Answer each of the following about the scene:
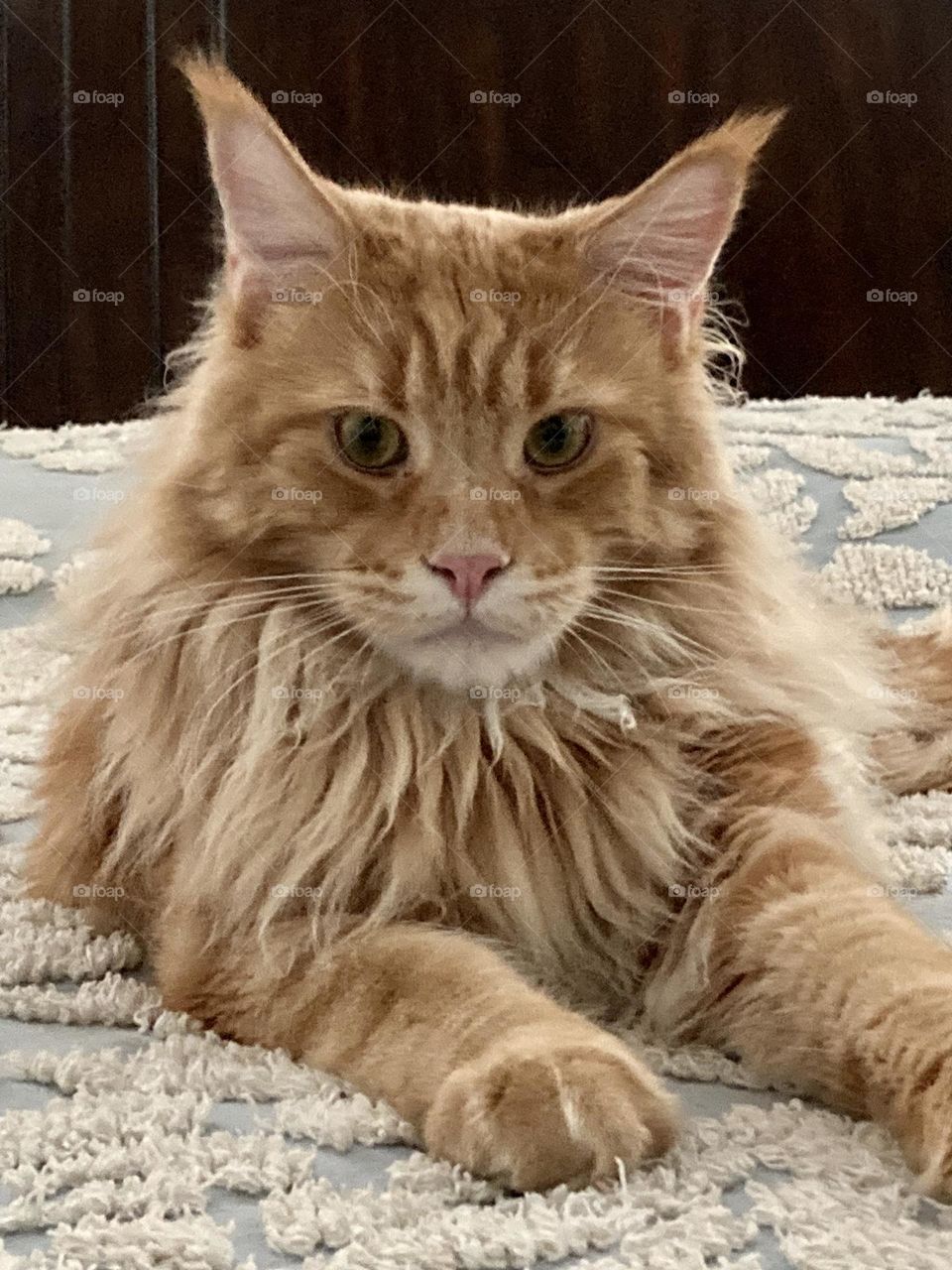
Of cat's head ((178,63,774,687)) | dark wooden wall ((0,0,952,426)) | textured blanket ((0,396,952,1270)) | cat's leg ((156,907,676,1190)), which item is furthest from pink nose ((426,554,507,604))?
dark wooden wall ((0,0,952,426))

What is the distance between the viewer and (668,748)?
1349mm

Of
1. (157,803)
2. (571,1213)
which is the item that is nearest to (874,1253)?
(571,1213)

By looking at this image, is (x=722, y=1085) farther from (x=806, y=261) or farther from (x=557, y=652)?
(x=806, y=261)

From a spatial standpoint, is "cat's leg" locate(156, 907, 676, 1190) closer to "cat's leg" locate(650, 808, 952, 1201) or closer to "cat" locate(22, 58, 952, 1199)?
"cat" locate(22, 58, 952, 1199)

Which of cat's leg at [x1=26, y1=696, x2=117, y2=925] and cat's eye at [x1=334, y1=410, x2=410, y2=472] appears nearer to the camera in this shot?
cat's eye at [x1=334, y1=410, x2=410, y2=472]

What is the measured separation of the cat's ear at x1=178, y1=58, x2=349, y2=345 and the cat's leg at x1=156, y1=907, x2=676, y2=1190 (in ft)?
1.94

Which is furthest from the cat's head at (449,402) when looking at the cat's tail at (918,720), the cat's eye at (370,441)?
the cat's tail at (918,720)

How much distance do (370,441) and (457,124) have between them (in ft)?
6.45

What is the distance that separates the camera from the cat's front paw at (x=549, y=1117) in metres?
Result: 0.90

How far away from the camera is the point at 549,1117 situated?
0.90 meters

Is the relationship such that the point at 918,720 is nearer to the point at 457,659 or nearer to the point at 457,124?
the point at 457,659

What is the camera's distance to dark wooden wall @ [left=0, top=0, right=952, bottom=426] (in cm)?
296

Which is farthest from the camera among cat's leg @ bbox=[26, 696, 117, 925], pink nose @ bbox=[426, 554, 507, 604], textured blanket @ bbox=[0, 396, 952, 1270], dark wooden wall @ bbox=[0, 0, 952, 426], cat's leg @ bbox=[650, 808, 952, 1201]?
dark wooden wall @ bbox=[0, 0, 952, 426]

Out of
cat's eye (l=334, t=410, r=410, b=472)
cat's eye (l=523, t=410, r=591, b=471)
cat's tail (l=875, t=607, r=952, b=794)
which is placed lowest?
cat's tail (l=875, t=607, r=952, b=794)
